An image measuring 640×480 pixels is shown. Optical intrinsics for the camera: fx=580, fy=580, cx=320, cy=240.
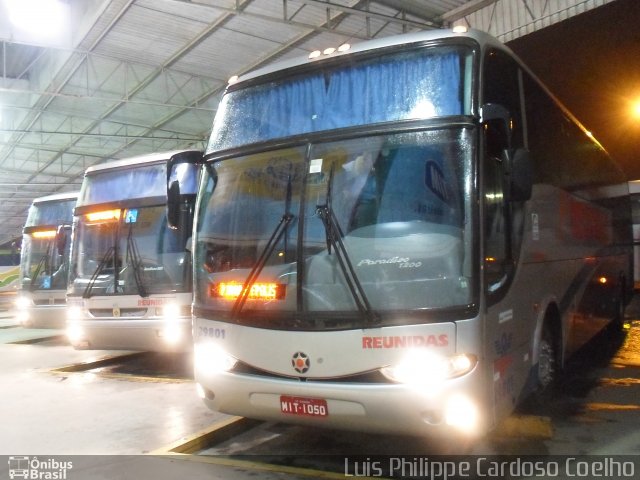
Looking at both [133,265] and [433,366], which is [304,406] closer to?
[433,366]

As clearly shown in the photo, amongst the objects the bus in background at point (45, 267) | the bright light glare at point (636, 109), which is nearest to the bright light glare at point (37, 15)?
the bus in background at point (45, 267)

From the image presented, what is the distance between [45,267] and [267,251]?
9215 millimetres

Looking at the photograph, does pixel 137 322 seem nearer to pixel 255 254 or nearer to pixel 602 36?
pixel 255 254

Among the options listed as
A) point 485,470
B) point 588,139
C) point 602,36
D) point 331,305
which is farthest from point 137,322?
point 602,36

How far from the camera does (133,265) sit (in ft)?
25.7

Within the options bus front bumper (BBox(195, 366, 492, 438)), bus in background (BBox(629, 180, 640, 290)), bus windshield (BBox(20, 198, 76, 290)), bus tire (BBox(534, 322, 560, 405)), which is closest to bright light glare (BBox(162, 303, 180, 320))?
bus front bumper (BBox(195, 366, 492, 438))

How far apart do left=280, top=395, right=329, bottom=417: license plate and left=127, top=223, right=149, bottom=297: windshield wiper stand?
4.05m

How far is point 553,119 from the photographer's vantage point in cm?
612

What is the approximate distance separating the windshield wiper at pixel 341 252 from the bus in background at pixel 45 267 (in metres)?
8.07

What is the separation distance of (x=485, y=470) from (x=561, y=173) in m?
3.34

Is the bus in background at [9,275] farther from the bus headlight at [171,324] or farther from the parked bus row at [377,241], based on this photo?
the parked bus row at [377,241]

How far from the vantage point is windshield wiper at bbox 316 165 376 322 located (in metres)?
3.92

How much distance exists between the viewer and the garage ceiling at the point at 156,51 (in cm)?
1273

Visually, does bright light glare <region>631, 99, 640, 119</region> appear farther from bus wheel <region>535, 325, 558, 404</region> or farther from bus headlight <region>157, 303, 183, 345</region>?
bus headlight <region>157, 303, 183, 345</region>
